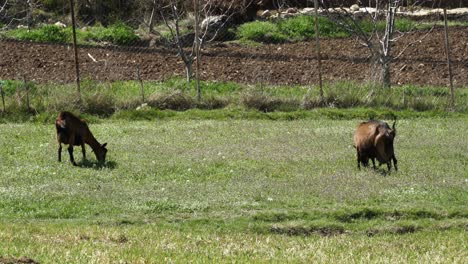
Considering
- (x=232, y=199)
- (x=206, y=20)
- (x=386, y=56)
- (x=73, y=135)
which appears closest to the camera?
(x=232, y=199)

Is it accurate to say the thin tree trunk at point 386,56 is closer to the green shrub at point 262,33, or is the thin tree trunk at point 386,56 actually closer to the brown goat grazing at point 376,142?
the brown goat grazing at point 376,142

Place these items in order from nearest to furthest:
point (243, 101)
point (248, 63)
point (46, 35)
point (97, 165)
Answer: point (97, 165) < point (243, 101) < point (248, 63) < point (46, 35)

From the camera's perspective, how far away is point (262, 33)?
3484 centimetres

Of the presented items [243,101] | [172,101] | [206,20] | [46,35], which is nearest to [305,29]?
[206,20]

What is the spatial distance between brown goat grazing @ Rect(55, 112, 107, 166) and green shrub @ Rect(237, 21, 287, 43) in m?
17.2

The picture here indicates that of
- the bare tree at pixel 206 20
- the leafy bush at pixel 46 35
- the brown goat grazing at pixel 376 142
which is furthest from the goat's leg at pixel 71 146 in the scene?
the leafy bush at pixel 46 35

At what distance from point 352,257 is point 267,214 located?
329 centimetres

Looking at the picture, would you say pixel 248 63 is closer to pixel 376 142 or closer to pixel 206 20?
pixel 206 20

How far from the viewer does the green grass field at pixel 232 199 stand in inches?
441

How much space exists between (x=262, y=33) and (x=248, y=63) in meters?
5.06

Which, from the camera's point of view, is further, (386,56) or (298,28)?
(298,28)

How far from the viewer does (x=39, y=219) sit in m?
13.9

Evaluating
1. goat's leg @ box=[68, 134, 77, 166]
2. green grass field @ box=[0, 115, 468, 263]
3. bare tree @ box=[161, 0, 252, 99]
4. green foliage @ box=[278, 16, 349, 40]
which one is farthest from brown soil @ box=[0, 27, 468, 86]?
goat's leg @ box=[68, 134, 77, 166]

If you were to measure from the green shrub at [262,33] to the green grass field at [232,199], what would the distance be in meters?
13.3
